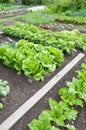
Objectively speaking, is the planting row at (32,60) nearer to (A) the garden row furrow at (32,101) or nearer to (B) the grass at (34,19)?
(A) the garden row furrow at (32,101)

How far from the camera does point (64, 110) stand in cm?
335

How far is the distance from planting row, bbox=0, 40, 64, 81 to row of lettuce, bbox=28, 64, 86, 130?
59cm

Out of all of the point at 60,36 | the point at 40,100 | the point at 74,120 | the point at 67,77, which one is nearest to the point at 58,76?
the point at 67,77

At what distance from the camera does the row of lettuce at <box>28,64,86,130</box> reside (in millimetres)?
2920

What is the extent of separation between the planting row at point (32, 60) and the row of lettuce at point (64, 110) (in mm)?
594

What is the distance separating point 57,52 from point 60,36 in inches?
57.8

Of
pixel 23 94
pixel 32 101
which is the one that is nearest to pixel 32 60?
pixel 23 94

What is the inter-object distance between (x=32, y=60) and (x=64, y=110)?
1.19 m

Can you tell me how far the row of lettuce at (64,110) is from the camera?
292cm

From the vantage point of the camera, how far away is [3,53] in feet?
14.8

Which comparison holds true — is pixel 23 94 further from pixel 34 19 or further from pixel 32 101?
pixel 34 19

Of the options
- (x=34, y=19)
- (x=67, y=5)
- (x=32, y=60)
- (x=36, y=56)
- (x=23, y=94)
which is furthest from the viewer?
(x=67, y=5)

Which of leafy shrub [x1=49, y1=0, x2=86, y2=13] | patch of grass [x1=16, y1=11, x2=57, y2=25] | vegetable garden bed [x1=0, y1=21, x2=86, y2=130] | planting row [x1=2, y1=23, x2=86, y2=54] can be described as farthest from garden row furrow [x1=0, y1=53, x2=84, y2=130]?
leafy shrub [x1=49, y1=0, x2=86, y2=13]

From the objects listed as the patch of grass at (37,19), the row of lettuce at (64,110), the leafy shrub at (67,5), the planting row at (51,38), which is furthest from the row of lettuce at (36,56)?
the leafy shrub at (67,5)
